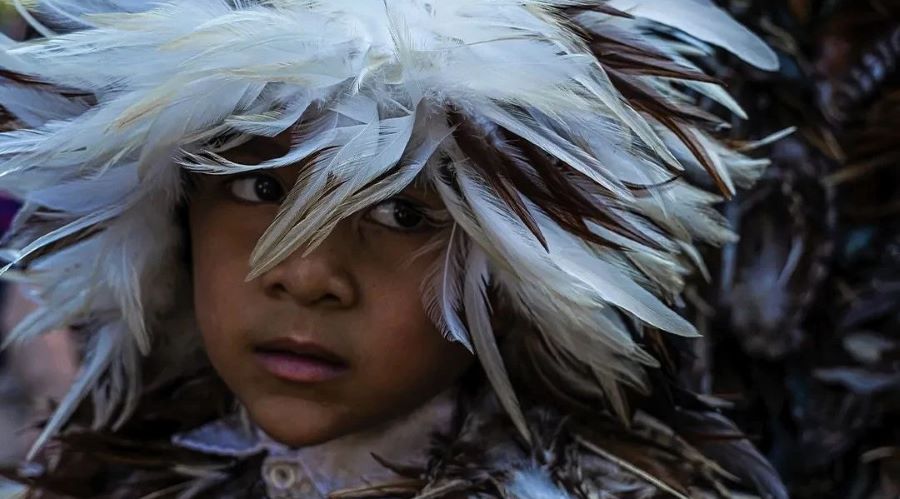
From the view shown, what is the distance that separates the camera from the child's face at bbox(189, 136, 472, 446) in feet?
2.26

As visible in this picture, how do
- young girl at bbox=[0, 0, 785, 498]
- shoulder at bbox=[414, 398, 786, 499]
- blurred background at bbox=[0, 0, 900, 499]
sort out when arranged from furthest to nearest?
blurred background at bbox=[0, 0, 900, 499]
shoulder at bbox=[414, 398, 786, 499]
young girl at bbox=[0, 0, 785, 498]

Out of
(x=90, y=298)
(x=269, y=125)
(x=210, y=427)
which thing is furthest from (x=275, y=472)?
(x=269, y=125)

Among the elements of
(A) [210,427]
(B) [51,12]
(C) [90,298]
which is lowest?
(A) [210,427]

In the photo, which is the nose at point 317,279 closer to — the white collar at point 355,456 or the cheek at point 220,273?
the cheek at point 220,273

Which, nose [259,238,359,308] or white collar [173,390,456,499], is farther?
white collar [173,390,456,499]

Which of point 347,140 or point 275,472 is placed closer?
point 347,140

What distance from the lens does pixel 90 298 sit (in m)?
0.81

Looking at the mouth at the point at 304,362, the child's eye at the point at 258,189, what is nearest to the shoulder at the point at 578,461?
the mouth at the point at 304,362

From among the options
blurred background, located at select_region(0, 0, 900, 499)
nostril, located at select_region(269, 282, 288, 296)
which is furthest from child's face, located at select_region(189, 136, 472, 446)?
blurred background, located at select_region(0, 0, 900, 499)

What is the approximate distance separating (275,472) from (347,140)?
295 millimetres

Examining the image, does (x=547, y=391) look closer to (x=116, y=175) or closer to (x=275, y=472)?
(x=275, y=472)

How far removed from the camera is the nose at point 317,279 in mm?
672

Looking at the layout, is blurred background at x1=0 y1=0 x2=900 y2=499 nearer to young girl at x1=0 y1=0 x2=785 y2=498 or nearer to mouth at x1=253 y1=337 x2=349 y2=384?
young girl at x1=0 y1=0 x2=785 y2=498

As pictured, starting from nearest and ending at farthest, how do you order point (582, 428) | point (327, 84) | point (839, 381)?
1. point (327, 84)
2. point (582, 428)
3. point (839, 381)
